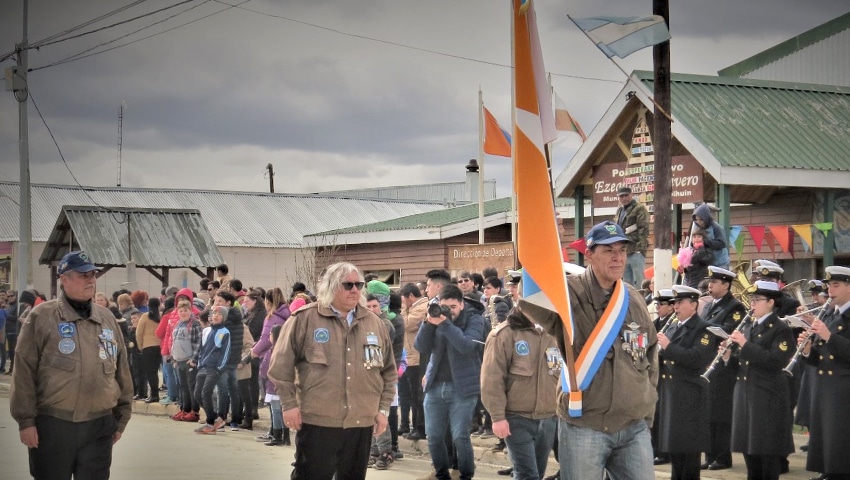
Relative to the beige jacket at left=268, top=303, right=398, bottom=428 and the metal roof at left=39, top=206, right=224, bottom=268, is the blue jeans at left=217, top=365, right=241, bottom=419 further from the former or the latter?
the metal roof at left=39, top=206, right=224, bottom=268

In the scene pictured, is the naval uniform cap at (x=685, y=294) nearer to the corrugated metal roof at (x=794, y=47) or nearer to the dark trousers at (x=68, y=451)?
the dark trousers at (x=68, y=451)

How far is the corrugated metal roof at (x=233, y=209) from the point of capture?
50.3 m

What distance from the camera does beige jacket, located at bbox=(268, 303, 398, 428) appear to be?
8.13 meters

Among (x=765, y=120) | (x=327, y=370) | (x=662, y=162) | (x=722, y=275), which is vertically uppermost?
(x=765, y=120)

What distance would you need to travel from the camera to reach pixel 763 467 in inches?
433

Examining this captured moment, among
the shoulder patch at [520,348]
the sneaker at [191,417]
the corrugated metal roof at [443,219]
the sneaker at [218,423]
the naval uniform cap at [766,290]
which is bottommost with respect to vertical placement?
the sneaker at [191,417]

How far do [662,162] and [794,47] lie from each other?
43.0 ft

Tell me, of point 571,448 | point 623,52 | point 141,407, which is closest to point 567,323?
point 571,448

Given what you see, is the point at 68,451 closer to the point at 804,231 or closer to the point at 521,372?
the point at 521,372

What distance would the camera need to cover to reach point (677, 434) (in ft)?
35.3

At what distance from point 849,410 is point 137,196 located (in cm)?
4703

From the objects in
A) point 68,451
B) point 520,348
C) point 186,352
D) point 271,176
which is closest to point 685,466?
point 520,348

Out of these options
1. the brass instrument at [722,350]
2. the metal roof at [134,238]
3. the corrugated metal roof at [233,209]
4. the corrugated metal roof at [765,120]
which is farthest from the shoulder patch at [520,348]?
the corrugated metal roof at [233,209]

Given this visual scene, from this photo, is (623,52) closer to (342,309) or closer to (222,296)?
(342,309)
